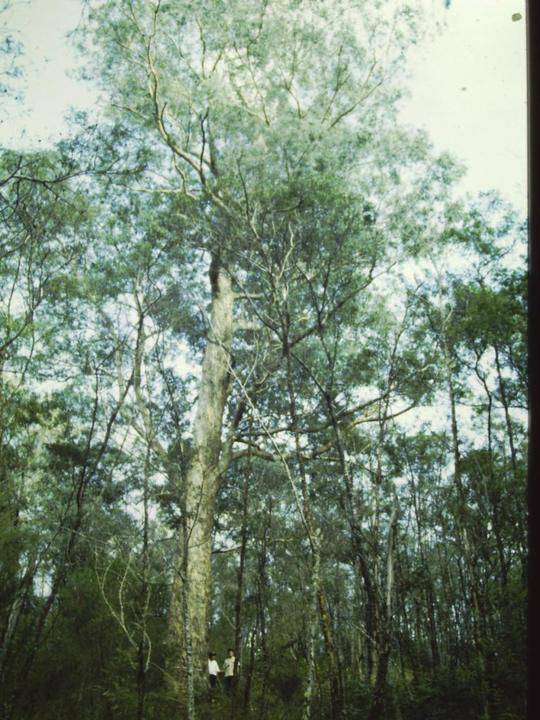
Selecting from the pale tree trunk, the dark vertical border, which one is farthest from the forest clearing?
the dark vertical border

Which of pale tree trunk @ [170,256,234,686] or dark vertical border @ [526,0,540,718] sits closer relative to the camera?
dark vertical border @ [526,0,540,718]

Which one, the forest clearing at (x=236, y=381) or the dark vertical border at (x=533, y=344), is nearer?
the dark vertical border at (x=533, y=344)

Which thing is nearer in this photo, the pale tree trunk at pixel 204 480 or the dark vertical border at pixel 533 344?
the dark vertical border at pixel 533 344

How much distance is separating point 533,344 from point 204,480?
305 inches

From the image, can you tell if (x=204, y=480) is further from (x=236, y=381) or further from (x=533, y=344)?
(x=533, y=344)

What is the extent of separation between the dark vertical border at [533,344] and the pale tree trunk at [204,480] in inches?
225

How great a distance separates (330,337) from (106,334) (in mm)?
4882

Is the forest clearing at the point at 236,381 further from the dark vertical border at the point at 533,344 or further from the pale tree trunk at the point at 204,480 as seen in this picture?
the dark vertical border at the point at 533,344

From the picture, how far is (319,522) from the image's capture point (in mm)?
13711

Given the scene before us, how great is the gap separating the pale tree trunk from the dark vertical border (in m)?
5.72

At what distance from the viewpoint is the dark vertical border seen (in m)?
Result: 0.58

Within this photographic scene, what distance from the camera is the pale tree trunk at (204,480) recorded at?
7.29 m

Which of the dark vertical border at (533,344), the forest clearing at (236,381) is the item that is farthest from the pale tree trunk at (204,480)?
the dark vertical border at (533,344)

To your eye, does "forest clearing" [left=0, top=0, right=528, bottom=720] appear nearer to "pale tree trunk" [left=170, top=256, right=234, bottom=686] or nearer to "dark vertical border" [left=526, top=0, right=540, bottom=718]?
"pale tree trunk" [left=170, top=256, right=234, bottom=686]
